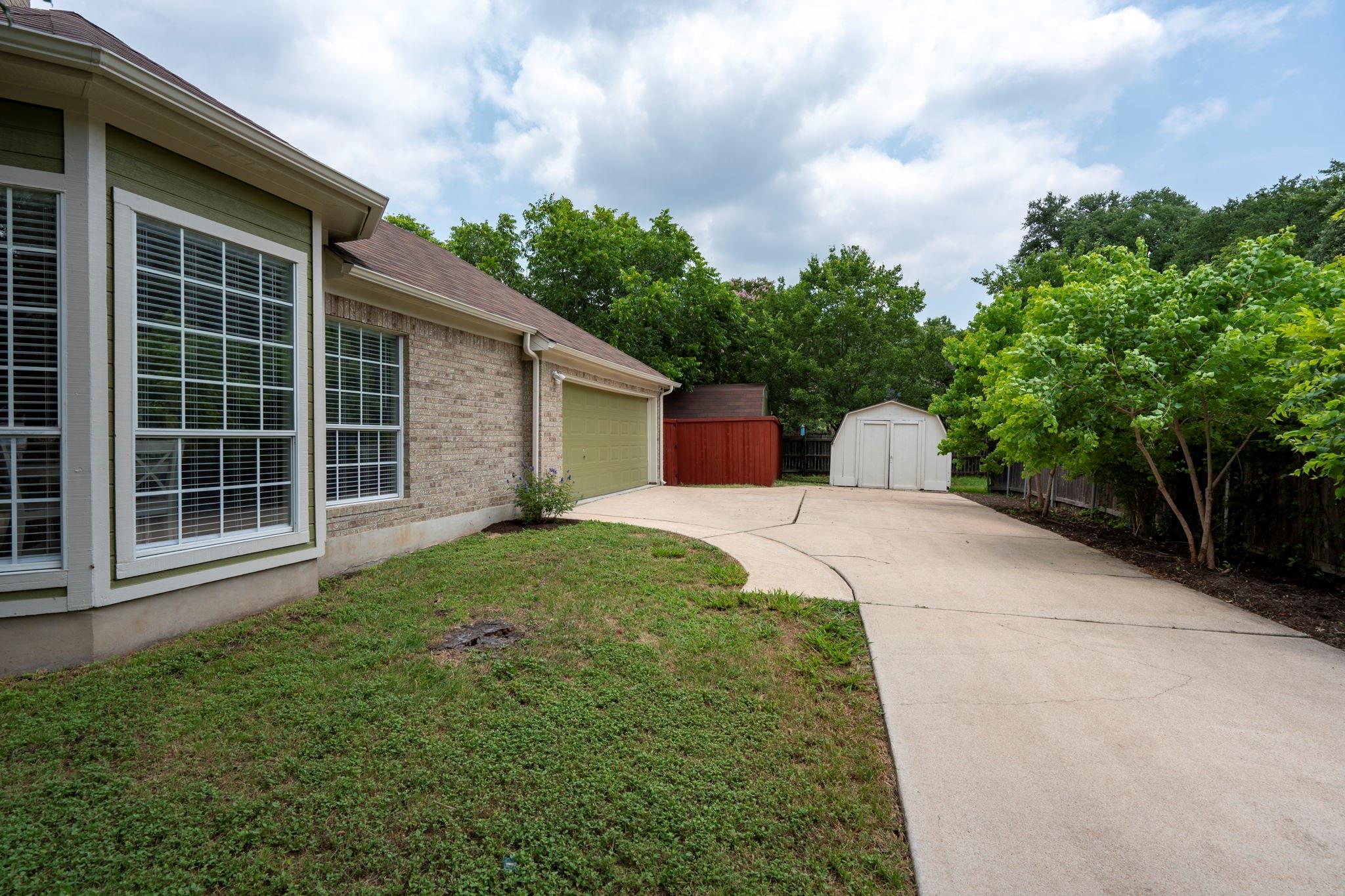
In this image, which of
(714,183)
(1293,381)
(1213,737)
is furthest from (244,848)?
(714,183)

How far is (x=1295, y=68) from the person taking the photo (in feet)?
25.8

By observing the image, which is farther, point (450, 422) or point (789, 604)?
point (450, 422)

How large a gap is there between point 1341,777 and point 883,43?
33.9 ft

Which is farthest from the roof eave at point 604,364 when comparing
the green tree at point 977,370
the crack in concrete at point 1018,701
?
the crack in concrete at point 1018,701

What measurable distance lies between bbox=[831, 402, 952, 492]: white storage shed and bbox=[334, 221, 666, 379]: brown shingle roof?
758 centimetres

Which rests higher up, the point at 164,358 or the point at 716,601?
the point at 164,358

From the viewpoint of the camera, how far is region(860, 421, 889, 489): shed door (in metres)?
16.5

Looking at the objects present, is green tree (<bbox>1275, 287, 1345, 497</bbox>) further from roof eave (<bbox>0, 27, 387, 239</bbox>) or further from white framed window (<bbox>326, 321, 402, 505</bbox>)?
white framed window (<bbox>326, 321, 402, 505</bbox>)

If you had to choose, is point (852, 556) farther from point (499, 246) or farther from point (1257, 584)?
point (499, 246)

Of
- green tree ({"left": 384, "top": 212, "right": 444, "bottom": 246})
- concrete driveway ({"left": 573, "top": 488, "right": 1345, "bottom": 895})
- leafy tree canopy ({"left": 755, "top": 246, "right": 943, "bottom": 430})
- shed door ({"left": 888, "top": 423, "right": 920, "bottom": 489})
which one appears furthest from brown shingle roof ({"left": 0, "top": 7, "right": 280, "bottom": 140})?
green tree ({"left": 384, "top": 212, "right": 444, "bottom": 246})

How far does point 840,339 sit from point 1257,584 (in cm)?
1665

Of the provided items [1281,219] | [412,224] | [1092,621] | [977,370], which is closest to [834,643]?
[1092,621]

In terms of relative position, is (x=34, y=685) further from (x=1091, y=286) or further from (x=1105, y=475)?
(x=1105, y=475)

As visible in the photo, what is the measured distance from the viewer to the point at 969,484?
781 inches
